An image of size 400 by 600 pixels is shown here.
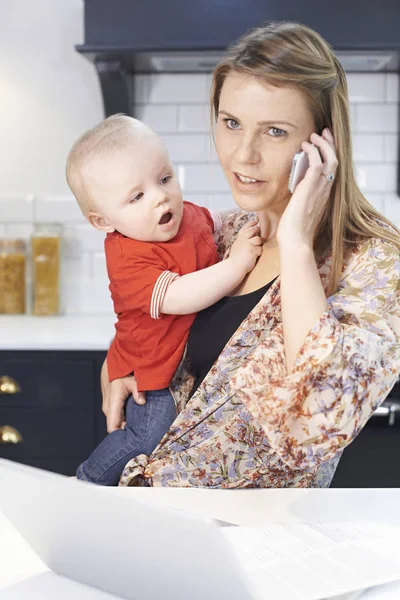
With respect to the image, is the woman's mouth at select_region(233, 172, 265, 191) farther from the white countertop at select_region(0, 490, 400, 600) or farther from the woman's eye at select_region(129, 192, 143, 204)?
the white countertop at select_region(0, 490, 400, 600)

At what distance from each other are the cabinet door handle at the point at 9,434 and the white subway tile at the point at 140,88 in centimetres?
126

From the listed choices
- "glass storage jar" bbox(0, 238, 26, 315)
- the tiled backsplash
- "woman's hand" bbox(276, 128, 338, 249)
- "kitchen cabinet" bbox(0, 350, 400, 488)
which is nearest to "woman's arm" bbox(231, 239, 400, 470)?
"woman's hand" bbox(276, 128, 338, 249)

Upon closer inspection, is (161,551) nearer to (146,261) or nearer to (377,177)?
(146,261)

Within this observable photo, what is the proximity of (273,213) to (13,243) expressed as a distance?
5.50 ft

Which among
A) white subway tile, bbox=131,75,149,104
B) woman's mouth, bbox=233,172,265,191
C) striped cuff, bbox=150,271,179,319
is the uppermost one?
white subway tile, bbox=131,75,149,104

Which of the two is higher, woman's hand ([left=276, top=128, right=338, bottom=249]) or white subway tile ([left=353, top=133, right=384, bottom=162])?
white subway tile ([left=353, top=133, right=384, bottom=162])

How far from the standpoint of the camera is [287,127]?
134cm

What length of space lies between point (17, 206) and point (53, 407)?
905mm

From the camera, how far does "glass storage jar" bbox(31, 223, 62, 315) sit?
2.96 meters

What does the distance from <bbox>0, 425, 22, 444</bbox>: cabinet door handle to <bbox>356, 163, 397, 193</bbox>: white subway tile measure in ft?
4.97

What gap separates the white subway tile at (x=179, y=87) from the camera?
2.91 metres

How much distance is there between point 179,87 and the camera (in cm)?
292

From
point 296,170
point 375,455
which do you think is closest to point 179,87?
point 375,455

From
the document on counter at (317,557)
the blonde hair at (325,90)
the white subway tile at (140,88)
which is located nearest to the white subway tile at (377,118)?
the white subway tile at (140,88)
